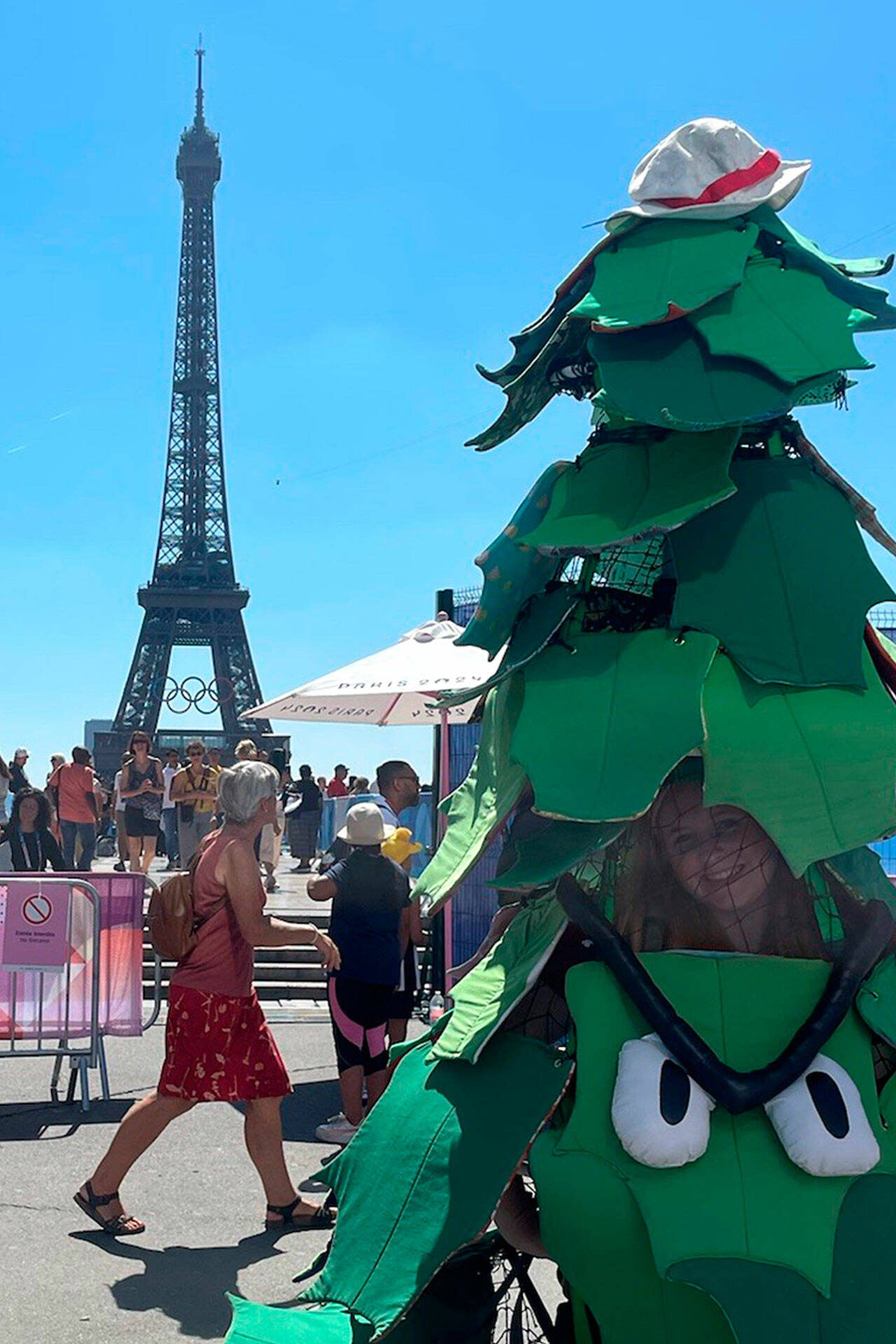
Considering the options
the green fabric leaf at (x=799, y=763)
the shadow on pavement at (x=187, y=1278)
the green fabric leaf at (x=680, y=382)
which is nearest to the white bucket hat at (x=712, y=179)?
the green fabric leaf at (x=680, y=382)

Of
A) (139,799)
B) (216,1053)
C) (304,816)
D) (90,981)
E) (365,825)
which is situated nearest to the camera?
(216,1053)

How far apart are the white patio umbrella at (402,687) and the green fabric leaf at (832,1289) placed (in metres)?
4.75

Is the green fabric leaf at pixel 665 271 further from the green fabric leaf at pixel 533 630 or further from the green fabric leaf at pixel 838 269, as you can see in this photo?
the green fabric leaf at pixel 533 630

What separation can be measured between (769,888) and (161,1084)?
3.18 meters

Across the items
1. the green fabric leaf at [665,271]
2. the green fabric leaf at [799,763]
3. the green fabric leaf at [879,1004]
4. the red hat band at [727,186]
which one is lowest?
the green fabric leaf at [879,1004]

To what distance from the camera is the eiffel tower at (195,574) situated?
53.6 meters

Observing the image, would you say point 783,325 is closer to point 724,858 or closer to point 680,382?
point 680,382

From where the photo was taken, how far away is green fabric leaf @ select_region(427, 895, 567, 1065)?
8.91 ft

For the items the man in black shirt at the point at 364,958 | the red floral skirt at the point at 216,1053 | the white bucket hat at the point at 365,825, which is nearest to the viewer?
the red floral skirt at the point at 216,1053

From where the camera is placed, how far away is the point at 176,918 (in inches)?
212

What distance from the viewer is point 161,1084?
532 centimetres

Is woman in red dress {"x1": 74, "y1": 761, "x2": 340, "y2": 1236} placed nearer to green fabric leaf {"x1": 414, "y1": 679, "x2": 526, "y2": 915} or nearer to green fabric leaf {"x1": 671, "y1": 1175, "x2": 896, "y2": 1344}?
green fabric leaf {"x1": 414, "y1": 679, "x2": 526, "y2": 915}

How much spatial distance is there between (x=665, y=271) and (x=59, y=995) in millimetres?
6146

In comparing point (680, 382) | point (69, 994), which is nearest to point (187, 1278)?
point (69, 994)
